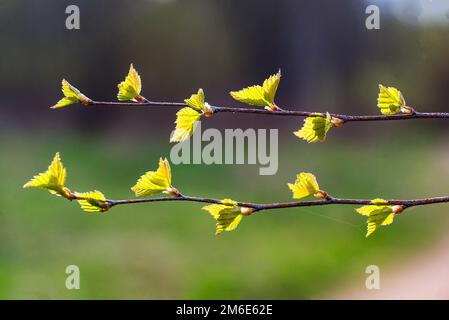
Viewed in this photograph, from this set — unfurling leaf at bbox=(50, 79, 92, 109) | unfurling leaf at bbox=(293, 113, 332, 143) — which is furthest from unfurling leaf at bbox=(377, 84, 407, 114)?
unfurling leaf at bbox=(50, 79, 92, 109)

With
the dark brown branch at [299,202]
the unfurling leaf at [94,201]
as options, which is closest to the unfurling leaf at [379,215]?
the dark brown branch at [299,202]

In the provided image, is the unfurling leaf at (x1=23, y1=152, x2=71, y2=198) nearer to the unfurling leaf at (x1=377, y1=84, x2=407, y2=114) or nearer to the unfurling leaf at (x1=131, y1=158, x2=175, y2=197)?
the unfurling leaf at (x1=131, y1=158, x2=175, y2=197)

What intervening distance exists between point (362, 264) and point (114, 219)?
117cm

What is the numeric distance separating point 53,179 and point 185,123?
59mm

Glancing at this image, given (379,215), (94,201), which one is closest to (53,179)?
(94,201)

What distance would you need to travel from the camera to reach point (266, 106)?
25cm

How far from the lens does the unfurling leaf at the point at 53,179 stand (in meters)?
0.23

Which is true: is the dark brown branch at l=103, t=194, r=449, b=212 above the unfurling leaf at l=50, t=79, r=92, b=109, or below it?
below

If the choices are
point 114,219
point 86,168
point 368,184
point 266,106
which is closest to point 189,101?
point 266,106

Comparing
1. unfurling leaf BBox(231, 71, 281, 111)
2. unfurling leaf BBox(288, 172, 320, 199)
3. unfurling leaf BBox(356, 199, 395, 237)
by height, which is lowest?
unfurling leaf BBox(356, 199, 395, 237)

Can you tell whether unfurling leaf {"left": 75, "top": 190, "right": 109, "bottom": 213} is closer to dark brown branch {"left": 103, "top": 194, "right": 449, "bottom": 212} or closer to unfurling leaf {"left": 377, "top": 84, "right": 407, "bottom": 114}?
dark brown branch {"left": 103, "top": 194, "right": 449, "bottom": 212}

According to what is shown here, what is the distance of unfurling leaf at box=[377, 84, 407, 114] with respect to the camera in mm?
232

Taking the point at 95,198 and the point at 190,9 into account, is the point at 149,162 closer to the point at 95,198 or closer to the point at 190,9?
the point at 190,9

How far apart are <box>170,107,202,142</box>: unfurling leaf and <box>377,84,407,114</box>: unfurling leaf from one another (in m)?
0.08
